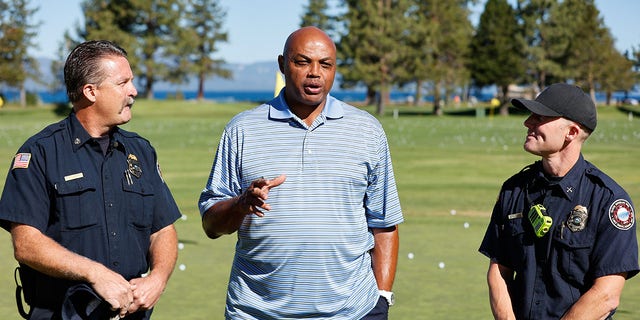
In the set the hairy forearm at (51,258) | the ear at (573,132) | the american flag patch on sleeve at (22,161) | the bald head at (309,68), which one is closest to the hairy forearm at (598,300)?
the ear at (573,132)

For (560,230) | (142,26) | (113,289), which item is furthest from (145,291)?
(142,26)

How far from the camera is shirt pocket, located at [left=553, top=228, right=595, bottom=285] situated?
175 inches

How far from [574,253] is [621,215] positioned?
271mm

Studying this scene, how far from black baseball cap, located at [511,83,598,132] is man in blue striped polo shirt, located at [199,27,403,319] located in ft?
2.60

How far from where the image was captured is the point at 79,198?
4.34m

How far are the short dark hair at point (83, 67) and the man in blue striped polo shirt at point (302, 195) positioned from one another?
72 cm

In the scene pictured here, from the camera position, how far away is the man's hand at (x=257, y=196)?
4.21 meters

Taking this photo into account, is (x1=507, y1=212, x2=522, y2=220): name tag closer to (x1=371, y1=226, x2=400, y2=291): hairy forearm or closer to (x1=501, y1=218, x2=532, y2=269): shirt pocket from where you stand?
(x1=501, y1=218, x2=532, y2=269): shirt pocket

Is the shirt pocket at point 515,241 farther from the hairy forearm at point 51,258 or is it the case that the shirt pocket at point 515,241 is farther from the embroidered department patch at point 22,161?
the embroidered department patch at point 22,161

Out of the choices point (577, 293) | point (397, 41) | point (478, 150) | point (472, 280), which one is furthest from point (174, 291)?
point (397, 41)

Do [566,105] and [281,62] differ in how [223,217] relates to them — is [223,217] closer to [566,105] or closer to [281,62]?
[281,62]

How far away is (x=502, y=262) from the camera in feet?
15.6

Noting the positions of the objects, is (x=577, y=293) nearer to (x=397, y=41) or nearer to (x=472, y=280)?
(x=472, y=280)

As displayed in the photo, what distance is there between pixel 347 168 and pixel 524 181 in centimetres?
86
